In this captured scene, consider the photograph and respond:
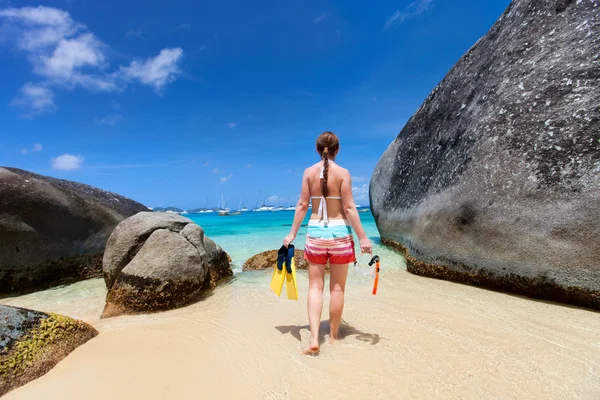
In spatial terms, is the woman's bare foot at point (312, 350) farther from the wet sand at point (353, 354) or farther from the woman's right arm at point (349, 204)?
the woman's right arm at point (349, 204)

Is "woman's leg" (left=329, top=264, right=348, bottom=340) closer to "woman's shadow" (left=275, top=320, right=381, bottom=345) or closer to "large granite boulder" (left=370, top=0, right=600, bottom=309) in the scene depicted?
"woman's shadow" (left=275, top=320, right=381, bottom=345)

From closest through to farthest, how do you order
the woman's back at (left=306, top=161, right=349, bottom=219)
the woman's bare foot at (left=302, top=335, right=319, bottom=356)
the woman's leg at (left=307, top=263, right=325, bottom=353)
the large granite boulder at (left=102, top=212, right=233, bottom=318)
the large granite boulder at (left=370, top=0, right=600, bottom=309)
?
the woman's bare foot at (left=302, top=335, right=319, bottom=356) → the woman's leg at (left=307, top=263, right=325, bottom=353) → the woman's back at (left=306, top=161, right=349, bottom=219) → the large granite boulder at (left=370, top=0, right=600, bottom=309) → the large granite boulder at (left=102, top=212, right=233, bottom=318)

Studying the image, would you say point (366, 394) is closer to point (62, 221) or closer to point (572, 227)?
point (572, 227)

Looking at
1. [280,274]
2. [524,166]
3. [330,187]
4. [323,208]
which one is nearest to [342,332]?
[280,274]

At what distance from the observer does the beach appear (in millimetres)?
2451

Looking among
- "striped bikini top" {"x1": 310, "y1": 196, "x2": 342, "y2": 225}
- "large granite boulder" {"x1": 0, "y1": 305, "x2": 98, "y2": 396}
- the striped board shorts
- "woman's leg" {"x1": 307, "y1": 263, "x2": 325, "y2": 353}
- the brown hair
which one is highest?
the brown hair

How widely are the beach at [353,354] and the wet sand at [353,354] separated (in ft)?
0.04

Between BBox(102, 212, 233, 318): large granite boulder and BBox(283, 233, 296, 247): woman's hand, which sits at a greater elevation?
BBox(283, 233, 296, 247): woman's hand

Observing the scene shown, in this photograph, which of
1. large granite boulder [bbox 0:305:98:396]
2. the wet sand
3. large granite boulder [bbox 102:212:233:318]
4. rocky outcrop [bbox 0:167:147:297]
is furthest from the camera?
rocky outcrop [bbox 0:167:147:297]

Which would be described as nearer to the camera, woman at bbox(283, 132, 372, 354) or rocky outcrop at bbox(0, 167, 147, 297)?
woman at bbox(283, 132, 372, 354)

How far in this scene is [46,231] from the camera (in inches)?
260

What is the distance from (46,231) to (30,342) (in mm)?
4739

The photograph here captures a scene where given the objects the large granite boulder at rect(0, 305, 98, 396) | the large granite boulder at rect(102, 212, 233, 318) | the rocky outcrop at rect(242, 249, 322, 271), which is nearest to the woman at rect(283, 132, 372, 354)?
the large granite boulder at rect(102, 212, 233, 318)

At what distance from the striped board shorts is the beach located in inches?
35.7
